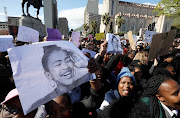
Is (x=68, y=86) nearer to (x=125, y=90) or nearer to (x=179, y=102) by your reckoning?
(x=125, y=90)

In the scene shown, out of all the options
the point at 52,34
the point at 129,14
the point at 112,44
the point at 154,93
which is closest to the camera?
the point at 154,93

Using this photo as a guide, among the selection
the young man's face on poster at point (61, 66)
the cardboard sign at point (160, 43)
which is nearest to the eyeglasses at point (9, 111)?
the young man's face on poster at point (61, 66)

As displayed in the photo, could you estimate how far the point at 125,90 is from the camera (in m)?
1.72

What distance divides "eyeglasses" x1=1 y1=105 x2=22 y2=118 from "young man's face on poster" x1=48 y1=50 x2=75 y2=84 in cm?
52

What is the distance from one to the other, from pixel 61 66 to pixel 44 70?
0.16 m

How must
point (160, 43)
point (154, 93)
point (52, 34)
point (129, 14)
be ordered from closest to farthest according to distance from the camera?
point (154, 93)
point (52, 34)
point (160, 43)
point (129, 14)

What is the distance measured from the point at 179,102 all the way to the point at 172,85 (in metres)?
0.20

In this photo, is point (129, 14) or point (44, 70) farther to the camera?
point (129, 14)

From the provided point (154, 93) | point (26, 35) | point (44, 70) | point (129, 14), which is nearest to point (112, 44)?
point (154, 93)

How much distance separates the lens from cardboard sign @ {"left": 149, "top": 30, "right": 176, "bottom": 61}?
2.85 metres

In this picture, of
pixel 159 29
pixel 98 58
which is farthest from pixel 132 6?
pixel 98 58

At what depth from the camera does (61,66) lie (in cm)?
104

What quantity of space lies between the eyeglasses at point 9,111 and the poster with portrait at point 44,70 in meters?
0.37

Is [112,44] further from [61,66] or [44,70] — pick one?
[44,70]
